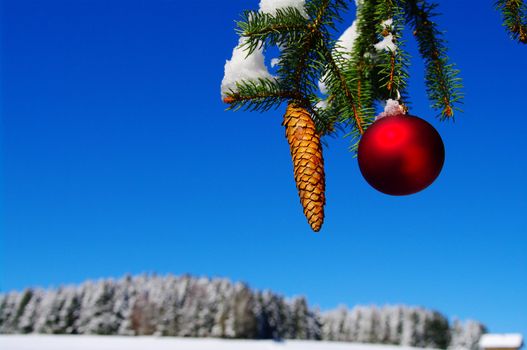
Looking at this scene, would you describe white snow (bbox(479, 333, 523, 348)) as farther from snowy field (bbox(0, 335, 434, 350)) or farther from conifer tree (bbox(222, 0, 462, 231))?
snowy field (bbox(0, 335, 434, 350))

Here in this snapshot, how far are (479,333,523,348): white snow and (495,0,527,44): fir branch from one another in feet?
18.1

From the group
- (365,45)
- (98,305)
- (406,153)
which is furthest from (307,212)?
(98,305)

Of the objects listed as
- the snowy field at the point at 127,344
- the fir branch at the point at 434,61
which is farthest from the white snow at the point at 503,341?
the snowy field at the point at 127,344

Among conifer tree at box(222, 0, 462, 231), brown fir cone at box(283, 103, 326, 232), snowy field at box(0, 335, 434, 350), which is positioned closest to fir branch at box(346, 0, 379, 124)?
conifer tree at box(222, 0, 462, 231)

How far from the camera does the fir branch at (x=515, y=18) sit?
4.34 feet

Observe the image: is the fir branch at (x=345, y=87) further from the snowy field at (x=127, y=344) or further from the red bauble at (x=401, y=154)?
the snowy field at (x=127, y=344)

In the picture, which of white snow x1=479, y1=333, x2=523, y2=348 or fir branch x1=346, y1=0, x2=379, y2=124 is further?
white snow x1=479, y1=333, x2=523, y2=348

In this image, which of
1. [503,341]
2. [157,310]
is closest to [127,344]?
[157,310]

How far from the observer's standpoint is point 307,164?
42.4 inches

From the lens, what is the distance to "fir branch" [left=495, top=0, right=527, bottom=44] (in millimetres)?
1322

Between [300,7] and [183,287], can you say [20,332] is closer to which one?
[183,287]

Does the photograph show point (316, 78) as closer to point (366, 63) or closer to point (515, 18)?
point (366, 63)

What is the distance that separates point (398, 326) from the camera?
55.6 metres

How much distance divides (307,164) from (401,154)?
7.4 inches
